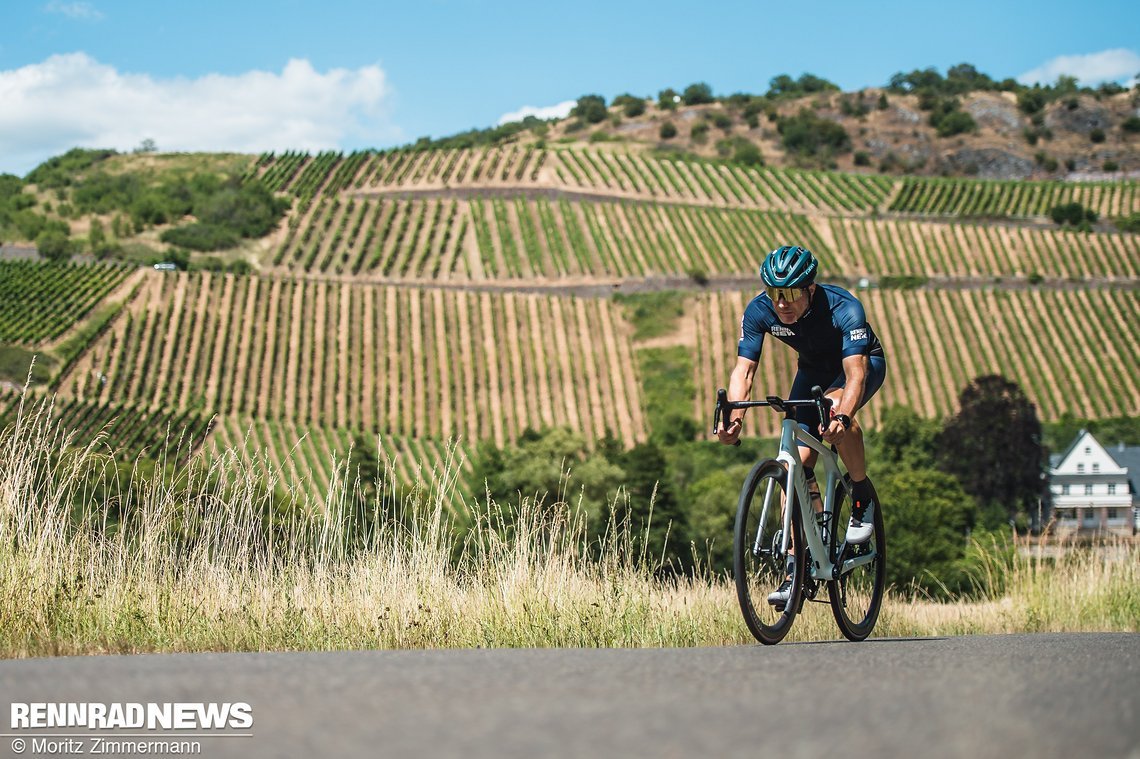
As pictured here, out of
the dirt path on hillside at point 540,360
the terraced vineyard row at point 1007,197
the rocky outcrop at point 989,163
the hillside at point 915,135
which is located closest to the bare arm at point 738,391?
the dirt path on hillside at point 540,360

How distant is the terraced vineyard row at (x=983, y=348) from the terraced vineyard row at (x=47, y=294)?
38062 millimetres

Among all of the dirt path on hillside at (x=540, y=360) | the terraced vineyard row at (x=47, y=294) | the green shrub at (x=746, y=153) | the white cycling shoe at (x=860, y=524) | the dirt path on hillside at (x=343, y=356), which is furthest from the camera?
the green shrub at (x=746, y=153)

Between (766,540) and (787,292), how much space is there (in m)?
1.32

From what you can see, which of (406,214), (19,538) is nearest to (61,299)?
(406,214)

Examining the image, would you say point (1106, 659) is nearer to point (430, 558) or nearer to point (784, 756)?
point (784, 756)

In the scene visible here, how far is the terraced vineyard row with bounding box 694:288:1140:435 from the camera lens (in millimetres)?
77688

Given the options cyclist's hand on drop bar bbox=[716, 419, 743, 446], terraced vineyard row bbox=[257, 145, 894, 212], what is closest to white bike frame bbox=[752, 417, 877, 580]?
cyclist's hand on drop bar bbox=[716, 419, 743, 446]

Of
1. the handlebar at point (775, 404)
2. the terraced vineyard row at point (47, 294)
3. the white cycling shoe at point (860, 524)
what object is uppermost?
the terraced vineyard row at point (47, 294)

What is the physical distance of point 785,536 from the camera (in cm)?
668

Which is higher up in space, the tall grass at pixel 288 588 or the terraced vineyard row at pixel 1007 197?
the terraced vineyard row at pixel 1007 197

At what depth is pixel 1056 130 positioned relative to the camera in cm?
18112

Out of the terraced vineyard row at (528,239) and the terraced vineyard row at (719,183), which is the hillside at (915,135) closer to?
the terraced vineyard row at (719,183)

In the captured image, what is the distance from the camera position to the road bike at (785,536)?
6500 millimetres

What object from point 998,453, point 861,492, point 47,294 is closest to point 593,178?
point 47,294
